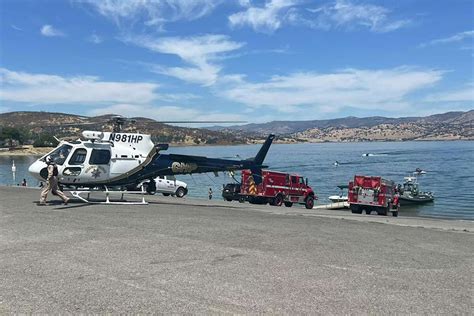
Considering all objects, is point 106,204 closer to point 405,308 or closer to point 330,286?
point 330,286

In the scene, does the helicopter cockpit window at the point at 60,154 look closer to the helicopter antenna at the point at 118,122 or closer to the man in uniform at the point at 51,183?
the man in uniform at the point at 51,183

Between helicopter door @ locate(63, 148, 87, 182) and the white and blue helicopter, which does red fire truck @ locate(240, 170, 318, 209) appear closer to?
the white and blue helicopter

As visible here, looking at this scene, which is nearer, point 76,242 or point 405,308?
point 405,308

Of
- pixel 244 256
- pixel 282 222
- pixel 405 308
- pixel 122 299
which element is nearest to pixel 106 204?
pixel 282 222

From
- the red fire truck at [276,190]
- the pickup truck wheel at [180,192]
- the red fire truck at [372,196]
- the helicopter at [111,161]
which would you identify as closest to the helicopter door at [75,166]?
the helicopter at [111,161]

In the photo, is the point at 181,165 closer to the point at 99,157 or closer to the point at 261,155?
the point at 99,157

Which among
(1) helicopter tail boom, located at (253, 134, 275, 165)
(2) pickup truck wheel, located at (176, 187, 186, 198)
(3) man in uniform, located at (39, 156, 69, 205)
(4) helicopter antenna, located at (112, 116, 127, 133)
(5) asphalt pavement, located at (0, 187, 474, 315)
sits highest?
(4) helicopter antenna, located at (112, 116, 127, 133)

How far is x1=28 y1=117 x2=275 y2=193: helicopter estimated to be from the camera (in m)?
17.2

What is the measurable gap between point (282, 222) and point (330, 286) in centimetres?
703

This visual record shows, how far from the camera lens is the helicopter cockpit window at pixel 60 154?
17152mm

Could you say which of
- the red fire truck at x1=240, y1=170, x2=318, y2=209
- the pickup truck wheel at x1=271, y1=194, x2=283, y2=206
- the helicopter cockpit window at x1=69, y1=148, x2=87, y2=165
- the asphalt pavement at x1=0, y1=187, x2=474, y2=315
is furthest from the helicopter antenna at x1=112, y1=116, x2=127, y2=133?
the pickup truck wheel at x1=271, y1=194, x2=283, y2=206

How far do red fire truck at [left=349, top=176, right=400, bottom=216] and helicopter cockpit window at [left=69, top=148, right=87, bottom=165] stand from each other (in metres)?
18.8

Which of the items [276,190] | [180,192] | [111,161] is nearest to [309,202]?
[276,190]

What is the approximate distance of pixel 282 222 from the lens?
44.8 feet
